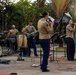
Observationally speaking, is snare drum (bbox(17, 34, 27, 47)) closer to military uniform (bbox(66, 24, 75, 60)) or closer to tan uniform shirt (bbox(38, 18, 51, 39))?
military uniform (bbox(66, 24, 75, 60))

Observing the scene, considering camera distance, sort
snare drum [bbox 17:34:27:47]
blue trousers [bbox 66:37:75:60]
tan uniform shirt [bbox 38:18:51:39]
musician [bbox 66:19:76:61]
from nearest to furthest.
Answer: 1. tan uniform shirt [bbox 38:18:51:39]
2. musician [bbox 66:19:76:61]
3. blue trousers [bbox 66:37:75:60]
4. snare drum [bbox 17:34:27:47]

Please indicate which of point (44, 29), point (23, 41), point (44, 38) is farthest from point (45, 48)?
point (23, 41)

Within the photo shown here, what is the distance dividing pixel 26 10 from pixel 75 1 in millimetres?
21900

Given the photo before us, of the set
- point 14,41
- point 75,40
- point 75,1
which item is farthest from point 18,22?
point 75,1

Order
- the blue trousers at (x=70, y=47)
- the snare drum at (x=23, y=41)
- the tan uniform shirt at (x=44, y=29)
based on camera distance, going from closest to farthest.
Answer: the tan uniform shirt at (x=44, y=29), the blue trousers at (x=70, y=47), the snare drum at (x=23, y=41)

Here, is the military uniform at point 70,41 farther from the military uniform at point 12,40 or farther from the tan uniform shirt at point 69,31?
the military uniform at point 12,40

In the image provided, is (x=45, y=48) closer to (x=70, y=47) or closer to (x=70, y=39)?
(x=70, y=39)

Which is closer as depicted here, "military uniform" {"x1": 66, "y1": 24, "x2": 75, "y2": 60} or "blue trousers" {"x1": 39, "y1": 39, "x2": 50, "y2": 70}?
"blue trousers" {"x1": 39, "y1": 39, "x2": 50, "y2": 70}

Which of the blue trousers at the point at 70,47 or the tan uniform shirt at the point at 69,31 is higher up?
the tan uniform shirt at the point at 69,31

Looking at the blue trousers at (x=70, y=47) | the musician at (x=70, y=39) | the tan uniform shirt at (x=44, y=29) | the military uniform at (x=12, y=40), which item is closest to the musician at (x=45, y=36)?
the tan uniform shirt at (x=44, y=29)

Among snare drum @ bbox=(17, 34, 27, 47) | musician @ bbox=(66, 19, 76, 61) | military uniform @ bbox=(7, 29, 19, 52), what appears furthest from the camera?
military uniform @ bbox=(7, 29, 19, 52)

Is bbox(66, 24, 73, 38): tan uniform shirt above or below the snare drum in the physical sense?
above

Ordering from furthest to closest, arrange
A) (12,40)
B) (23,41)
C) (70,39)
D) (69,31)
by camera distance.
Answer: (12,40) < (23,41) < (70,39) < (69,31)

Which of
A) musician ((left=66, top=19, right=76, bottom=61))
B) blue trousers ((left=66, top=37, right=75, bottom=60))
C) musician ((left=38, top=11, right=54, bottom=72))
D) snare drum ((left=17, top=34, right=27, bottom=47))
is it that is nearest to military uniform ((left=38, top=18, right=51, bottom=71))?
musician ((left=38, top=11, right=54, bottom=72))
